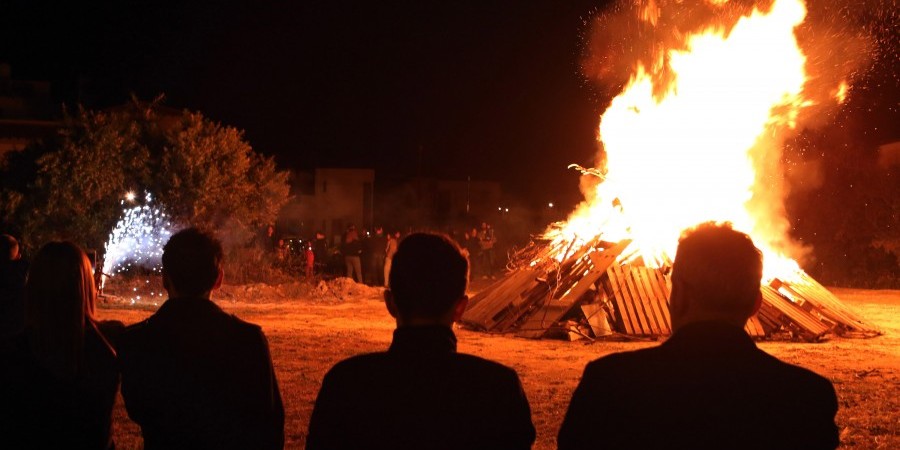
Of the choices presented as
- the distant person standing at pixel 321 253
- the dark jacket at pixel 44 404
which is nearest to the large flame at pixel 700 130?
the distant person standing at pixel 321 253

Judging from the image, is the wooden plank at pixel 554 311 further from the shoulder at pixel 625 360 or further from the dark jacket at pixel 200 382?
the shoulder at pixel 625 360

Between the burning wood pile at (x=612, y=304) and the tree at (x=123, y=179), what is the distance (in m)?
12.1

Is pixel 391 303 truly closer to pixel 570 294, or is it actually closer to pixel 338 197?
pixel 570 294

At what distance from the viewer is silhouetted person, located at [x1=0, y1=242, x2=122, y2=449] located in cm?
318

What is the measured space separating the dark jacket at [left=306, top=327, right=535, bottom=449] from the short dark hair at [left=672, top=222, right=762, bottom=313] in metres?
0.68

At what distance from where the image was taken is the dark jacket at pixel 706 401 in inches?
95.5

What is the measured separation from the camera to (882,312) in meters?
17.8

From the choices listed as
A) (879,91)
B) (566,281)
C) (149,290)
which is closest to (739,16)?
(566,281)

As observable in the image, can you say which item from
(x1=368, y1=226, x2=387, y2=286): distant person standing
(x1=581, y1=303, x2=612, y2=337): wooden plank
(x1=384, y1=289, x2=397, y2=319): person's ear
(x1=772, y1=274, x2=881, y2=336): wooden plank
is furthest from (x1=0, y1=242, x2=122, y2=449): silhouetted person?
(x1=368, y1=226, x2=387, y2=286): distant person standing

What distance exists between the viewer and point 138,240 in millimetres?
23219

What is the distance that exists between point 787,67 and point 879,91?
19748 mm

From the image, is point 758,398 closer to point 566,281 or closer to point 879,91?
point 566,281

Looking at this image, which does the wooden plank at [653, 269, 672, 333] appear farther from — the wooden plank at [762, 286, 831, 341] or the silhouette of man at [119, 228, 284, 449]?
the silhouette of man at [119, 228, 284, 449]

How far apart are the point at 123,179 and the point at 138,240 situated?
205 centimetres
